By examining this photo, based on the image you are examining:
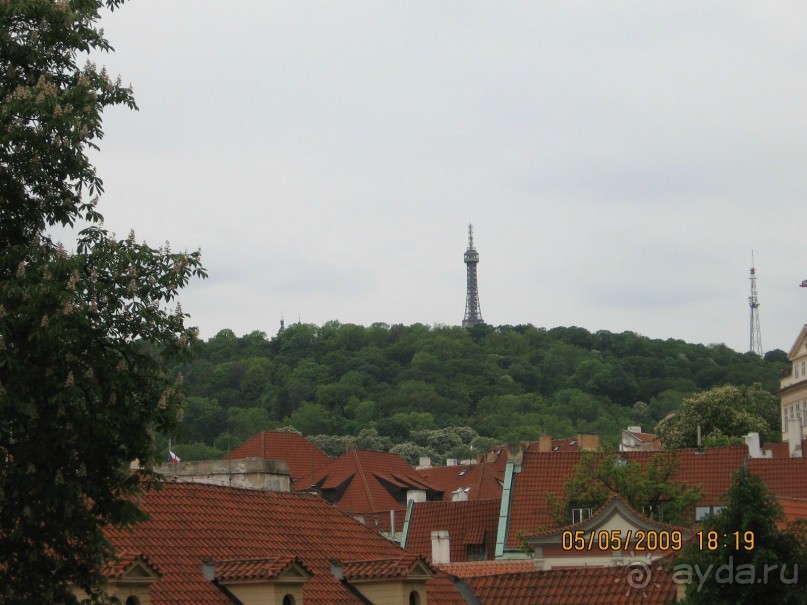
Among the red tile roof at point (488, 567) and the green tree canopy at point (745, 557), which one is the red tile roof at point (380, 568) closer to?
the green tree canopy at point (745, 557)

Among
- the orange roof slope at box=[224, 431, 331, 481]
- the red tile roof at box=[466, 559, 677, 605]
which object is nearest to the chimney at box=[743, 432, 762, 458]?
the orange roof slope at box=[224, 431, 331, 481]

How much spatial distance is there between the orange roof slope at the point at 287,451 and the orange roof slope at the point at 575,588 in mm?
69409

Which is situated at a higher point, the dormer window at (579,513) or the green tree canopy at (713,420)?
the green tree canopy at (713,420)

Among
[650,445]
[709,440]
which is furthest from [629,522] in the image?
[650,445]

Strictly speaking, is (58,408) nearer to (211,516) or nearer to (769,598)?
(211,516)

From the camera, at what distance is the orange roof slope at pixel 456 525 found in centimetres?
6525

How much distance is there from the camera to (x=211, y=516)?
103ft

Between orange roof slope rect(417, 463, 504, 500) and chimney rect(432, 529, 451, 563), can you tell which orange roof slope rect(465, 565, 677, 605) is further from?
orange roof slope rect(417, 463, 504, 500)

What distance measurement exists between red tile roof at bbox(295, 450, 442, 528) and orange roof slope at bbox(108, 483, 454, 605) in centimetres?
7126

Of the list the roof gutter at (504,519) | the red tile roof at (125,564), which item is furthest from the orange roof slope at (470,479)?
the red tile roof at (125,564)

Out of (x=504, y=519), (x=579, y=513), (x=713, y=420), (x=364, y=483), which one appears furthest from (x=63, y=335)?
(x=713, y=420)

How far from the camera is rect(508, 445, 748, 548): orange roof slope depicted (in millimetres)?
62531

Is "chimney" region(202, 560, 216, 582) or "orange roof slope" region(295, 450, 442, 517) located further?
"orange roof slope" region(295, 450, 442, 517)

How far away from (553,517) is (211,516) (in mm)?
29662
